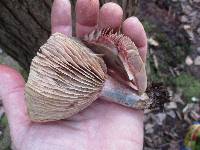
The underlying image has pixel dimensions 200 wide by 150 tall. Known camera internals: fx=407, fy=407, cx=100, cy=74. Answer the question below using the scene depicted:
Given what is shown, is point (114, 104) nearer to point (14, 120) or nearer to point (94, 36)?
point (94, 36)

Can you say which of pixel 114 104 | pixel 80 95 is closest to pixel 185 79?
pixel 114 104

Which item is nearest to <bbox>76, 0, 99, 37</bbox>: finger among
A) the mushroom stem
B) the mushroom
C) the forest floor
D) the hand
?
the hand

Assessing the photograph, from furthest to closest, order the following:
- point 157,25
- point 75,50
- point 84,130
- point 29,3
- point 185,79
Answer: point 157,25 → point 185,79 → point 29,3 → point 84,130 → point 75,50

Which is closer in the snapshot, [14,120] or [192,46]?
[14,120]

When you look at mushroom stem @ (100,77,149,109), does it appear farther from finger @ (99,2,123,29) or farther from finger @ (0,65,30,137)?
finger @ (0,65,30,137)

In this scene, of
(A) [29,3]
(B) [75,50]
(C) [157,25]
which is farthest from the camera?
(C) [157,25]

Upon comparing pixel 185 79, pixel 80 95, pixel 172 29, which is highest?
pixel 80 95

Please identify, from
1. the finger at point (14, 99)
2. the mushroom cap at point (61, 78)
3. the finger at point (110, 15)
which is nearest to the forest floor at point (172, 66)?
the finger at point (14, 99)
